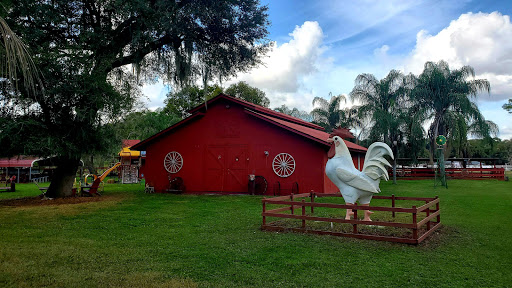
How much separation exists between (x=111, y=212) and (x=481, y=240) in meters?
10.2

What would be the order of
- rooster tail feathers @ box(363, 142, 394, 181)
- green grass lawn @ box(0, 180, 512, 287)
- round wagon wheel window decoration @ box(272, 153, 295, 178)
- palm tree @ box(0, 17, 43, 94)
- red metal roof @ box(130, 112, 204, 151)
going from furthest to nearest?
red metal roof @ box(130, 112, 204, 151) < round wagon wheel window decoration @ box(272, 153, 295, 178) < rooster tail feathers @ box(363, 142, 394, 181) < green grass lawn @ box(0, 180, 512, 287) < palm tree @ box(0, 17, 43, 94)

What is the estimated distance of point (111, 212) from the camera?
1089 centimetres

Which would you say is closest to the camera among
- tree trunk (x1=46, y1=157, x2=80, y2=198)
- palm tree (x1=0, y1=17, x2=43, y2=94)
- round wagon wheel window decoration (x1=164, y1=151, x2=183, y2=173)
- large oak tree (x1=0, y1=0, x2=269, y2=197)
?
palm tree (x1=0, y1=17, x2=43, y2=94)

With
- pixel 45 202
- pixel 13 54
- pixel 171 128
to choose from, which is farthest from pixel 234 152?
pixel 13 54

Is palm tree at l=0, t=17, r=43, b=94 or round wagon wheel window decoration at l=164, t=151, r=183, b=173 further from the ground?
palm tree at l=0, t=17, r=43, b=94

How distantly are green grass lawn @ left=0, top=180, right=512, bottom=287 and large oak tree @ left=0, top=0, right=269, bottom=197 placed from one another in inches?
179

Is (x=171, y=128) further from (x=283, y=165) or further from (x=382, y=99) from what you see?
(x=382, y=99)

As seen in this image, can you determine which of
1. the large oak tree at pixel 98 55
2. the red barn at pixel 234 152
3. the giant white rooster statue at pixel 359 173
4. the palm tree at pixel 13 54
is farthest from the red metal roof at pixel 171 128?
the palm tree at pixel 13 54

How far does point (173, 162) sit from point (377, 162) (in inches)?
496

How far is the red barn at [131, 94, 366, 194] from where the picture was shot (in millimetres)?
15508

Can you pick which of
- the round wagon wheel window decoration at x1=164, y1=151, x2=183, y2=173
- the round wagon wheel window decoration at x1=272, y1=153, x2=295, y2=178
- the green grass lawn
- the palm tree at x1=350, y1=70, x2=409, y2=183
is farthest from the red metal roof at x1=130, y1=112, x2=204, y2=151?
the palm tree at x1=350, y1=70, x2=409, y2=183

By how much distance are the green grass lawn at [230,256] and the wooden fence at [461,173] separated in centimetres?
2125

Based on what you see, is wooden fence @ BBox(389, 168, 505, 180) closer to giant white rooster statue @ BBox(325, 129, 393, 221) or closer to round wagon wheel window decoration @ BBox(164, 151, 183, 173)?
round wagon wheel window decoration @ BBox(164, 151, 183, 173)

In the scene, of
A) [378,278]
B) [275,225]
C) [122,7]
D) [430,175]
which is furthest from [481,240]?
[430,175]
